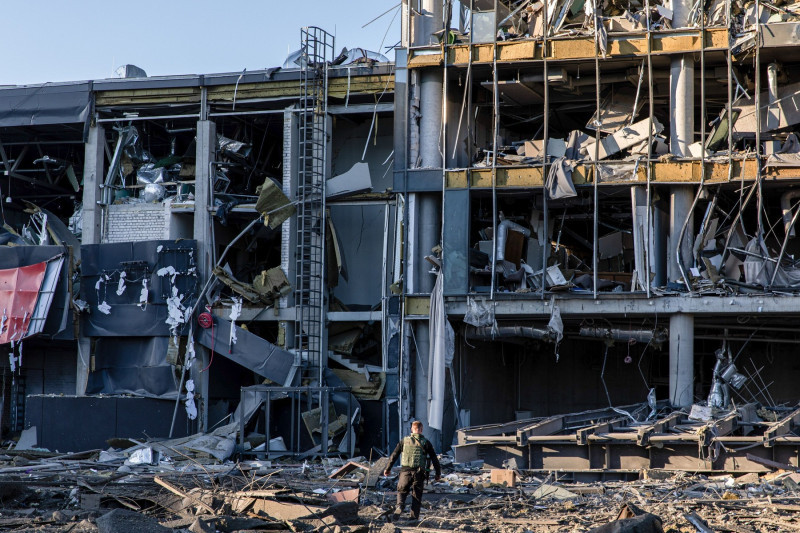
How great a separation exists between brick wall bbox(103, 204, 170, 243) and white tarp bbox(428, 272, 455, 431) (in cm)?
901

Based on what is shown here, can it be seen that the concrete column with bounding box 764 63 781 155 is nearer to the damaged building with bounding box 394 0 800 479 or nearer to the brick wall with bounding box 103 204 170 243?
the damaged building with bounding box 394 0 800 479

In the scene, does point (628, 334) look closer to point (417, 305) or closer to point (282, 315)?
point (417, 305)

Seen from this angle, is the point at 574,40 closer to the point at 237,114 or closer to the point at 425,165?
the point at 425,165

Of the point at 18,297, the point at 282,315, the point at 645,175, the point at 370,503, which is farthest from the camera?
the point at 18,297

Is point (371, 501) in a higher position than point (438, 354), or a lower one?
lower

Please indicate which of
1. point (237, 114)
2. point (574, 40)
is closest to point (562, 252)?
point (574, 40)

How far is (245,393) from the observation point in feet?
86.6

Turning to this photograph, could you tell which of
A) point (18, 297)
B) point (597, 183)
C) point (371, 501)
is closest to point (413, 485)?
point (371, 501)

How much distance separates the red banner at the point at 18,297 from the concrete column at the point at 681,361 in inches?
682

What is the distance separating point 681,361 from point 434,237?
701 centimetres

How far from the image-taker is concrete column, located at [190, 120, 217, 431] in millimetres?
29141

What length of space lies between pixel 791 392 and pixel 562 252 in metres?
8.41

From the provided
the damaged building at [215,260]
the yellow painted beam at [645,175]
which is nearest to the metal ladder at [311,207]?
the damaged building at [215,260]

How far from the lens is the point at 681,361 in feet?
82.0
